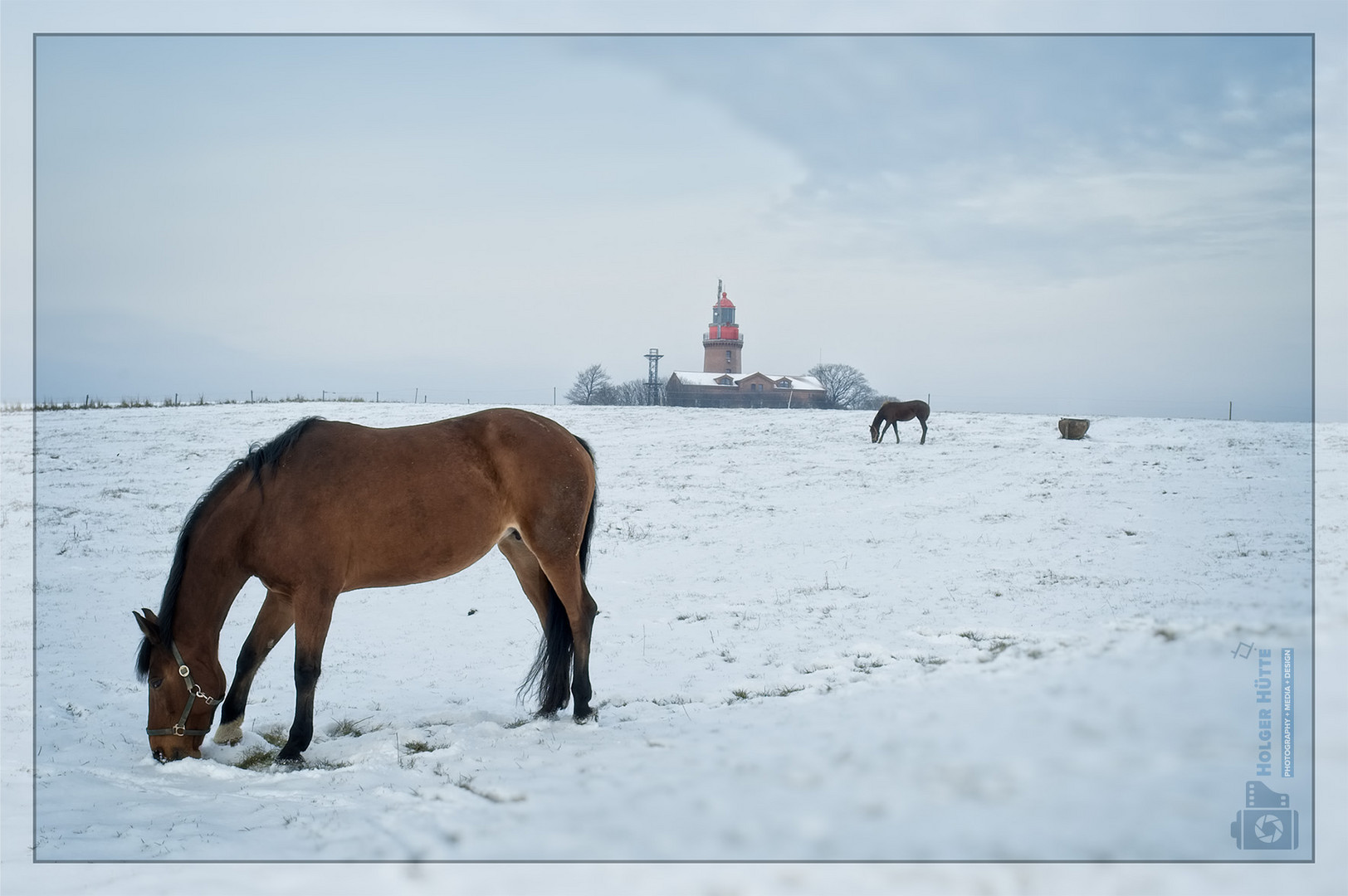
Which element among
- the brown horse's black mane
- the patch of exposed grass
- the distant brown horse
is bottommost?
the patch of exposed grass

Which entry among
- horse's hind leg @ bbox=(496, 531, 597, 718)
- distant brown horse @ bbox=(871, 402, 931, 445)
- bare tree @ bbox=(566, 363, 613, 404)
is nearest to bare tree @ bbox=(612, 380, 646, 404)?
bare tree @ bbox=(566, 363, 613, 404)

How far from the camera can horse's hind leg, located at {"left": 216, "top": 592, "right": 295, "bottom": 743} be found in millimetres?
5062

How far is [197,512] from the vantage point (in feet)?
16.4

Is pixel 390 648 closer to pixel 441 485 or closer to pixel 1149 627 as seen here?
pixel 441 485

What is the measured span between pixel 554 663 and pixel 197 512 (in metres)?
2.50

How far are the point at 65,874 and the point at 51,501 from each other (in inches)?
519

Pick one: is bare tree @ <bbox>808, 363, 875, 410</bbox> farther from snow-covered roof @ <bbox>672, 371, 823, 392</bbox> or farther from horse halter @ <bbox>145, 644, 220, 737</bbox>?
horse halter @ <bbox>145, 644, 220, 737</bbox>

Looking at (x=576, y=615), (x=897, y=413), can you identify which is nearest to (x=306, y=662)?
(x=576, y=615)

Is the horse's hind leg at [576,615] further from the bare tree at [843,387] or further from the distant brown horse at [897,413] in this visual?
the bare tree at [843,387]

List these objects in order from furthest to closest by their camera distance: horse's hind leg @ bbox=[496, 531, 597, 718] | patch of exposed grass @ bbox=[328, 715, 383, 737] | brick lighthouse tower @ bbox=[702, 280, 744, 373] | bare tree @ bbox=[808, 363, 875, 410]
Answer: brick lighthouse tower @ bbox=[702, 280, 744, 373]
bare tree @ bbox=[808, 363, 875, 410]
horse's hind leg @ bbox=[496, 531, 597, 718]
patch of exposed grass @ bbox=[328, 715, 383, 737]

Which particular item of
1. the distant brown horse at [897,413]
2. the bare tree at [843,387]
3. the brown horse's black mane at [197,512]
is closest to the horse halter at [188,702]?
the brown horse's black mane at [197,512]

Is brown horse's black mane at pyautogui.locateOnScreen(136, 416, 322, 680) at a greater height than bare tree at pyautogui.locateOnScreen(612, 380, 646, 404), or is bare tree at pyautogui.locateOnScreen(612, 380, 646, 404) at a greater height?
bare tree at pyautogui.locateOnScreen(612, 380, 646, 404)

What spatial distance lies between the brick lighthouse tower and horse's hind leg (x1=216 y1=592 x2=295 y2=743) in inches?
2989

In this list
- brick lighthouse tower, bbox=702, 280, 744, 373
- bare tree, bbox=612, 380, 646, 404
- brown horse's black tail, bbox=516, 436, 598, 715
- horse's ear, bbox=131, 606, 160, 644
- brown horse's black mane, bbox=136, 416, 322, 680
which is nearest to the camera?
horse's ear, bbox=131, 606, 160, 644
